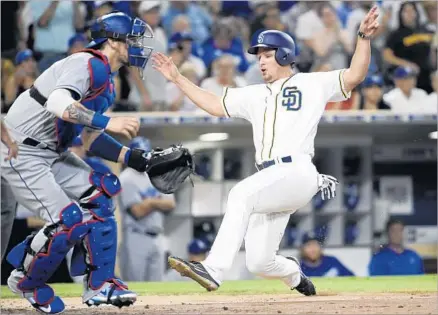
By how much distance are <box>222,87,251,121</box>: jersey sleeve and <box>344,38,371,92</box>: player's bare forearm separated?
2.08ft

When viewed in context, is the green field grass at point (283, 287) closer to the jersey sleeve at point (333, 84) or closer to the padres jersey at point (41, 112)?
the jersey sleeve at point (333, 84)

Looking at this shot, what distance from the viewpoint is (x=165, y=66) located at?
6.79m

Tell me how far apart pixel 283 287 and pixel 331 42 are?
15.2 feet

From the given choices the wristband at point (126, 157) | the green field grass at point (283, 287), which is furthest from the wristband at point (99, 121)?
the green field grass at point (283, 287)

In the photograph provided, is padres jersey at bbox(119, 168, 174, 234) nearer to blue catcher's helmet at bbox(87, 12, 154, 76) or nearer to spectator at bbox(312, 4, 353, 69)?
spectator at bbox(312, 4, 353, 69)

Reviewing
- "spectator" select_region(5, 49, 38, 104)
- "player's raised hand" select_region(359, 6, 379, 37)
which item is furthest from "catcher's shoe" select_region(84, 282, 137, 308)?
"spectator" select_region(5, 49, 38, 104)

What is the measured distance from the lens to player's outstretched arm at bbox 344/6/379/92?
6160mm

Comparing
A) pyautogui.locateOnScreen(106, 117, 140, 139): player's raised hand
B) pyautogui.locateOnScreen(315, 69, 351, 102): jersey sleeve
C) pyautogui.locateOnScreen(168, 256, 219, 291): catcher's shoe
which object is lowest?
pyautogui.locateOnScreen(168, 256, 219, 291): catcher's shoe

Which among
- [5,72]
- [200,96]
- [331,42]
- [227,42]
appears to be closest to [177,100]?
[227,42]

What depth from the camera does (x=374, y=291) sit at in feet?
24.1

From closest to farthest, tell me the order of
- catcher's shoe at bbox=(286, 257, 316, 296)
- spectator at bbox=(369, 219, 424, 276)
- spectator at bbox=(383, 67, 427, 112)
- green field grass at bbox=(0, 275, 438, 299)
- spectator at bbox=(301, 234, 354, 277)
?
catcher's shoe at bbox=(286, 257, 316, 296)
green field grass at bbox=(0, 275, 438, 299)
spectator at bbox=(301, 234, 354, 277)
spectator at bbox=(369, 219, 424, 276)
spectator at bbox=(383, 67, 427, 112)

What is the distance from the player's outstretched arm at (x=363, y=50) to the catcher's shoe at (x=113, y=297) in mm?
1846

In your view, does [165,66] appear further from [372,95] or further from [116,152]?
[372,95]

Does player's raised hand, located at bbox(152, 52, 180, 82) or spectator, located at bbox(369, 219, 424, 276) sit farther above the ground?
player's raised hand, located at bbox(152, 52, 180, 82)
